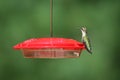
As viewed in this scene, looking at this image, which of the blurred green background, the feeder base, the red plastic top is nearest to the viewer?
the red plastic top

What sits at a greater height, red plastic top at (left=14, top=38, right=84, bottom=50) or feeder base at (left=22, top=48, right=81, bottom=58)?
red plastic top at (left=14, top=38, right=84, bottom=50)

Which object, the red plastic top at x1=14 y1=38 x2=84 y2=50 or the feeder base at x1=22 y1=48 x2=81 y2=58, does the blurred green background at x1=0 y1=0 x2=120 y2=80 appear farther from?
the red plastic top at x1=14 y1=38 x2=84 y2=50

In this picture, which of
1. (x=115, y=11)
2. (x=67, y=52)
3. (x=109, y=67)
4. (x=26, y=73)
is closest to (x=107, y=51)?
(x=109, y=67)

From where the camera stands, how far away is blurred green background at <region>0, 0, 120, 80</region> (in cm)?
409

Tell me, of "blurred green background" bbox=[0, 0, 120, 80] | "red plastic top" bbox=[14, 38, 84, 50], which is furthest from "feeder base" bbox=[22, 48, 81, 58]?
"blurred green background" bbox=[0, 0, 120, 80]

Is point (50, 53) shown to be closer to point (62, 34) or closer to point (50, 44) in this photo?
point (50, 44)

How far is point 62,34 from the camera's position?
407 cm

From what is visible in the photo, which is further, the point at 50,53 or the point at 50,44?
the point at 50,53

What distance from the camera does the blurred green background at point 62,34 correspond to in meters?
4.09

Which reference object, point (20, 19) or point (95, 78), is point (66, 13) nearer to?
point (20, 19)

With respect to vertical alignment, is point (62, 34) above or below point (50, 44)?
below

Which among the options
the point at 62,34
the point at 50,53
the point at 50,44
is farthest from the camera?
the point at 62,34

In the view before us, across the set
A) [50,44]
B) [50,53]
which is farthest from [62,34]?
[50,44]

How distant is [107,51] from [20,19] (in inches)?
44.0
